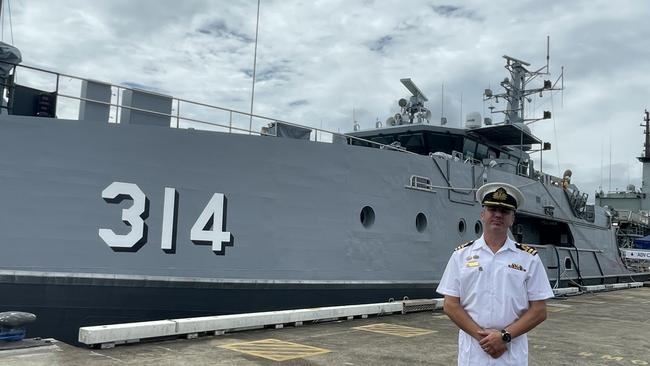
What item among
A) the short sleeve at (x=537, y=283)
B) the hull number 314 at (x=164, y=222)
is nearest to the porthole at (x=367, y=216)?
the hull number 314 at (x=164, y=222)

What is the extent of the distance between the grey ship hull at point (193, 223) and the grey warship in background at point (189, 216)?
0.06 feet

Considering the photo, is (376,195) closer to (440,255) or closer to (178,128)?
(440,255)

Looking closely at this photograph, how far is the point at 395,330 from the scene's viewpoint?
26.2 feet

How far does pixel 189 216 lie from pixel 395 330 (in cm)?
349

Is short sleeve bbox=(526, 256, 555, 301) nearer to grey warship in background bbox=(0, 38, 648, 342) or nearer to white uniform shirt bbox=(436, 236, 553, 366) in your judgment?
white uniform shirt bbox=(436, 236, 553, 366)

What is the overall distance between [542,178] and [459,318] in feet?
47.7

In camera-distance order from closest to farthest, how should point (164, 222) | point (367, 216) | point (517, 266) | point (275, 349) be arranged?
point (517, 266) < point (275, 349) < point (164, 222) < point (367, 216)

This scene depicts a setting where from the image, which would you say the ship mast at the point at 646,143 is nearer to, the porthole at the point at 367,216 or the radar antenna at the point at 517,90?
the radar antenna at the point at 517,90

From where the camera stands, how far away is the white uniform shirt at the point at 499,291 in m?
2.59

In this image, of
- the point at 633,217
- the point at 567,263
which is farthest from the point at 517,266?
the point at 633,217

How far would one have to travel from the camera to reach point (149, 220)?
7531 millimetres

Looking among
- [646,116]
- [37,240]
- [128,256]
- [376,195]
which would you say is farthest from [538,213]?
[646,116]

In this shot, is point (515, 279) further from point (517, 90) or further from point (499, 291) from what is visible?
point (517, 90)

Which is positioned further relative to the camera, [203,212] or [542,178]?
[542,178]
